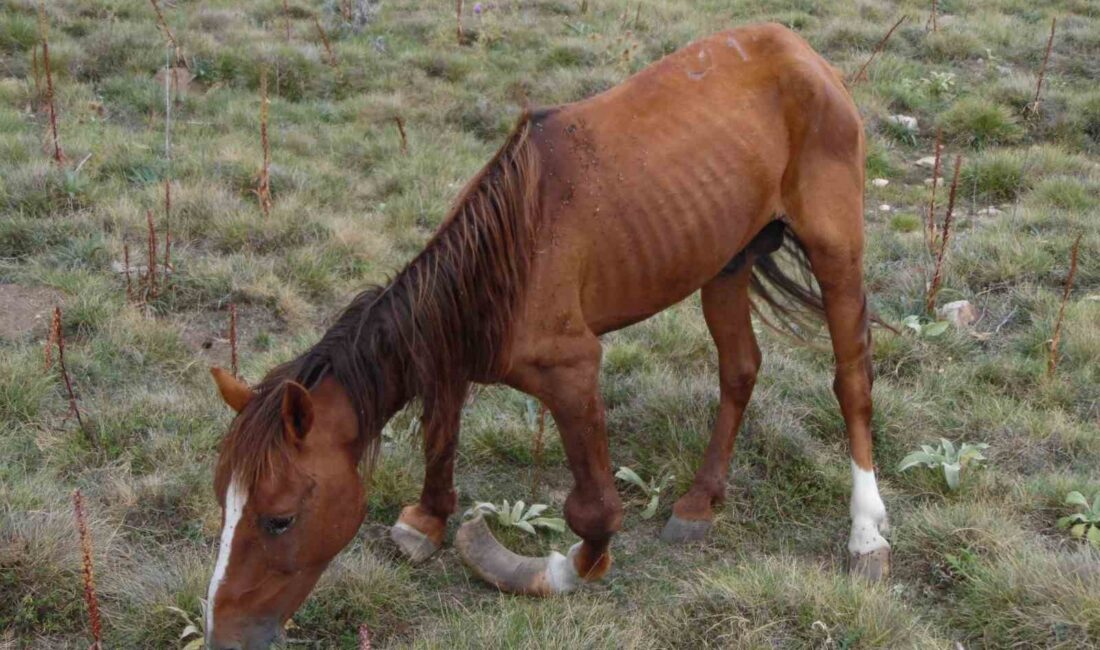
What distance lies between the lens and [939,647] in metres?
2.91

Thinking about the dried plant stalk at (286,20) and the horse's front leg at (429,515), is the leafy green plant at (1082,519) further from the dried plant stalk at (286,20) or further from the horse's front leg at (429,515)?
the dried plant stalk at (286,20)

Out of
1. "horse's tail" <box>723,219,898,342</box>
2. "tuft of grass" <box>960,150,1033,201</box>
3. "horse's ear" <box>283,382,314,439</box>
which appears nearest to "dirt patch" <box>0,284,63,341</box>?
"horse's ear" <box>283,382,314,439</box>

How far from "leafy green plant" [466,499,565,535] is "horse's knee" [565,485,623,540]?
0.49m

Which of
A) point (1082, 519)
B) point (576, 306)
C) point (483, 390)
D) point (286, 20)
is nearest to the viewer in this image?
point (576, 306)

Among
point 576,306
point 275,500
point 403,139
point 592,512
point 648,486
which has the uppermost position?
point 576,306

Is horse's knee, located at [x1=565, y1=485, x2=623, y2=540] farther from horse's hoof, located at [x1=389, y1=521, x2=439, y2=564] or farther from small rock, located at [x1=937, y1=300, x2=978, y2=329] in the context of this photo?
small rock, located at [x1=937, y1=300, x2=978, y2=329]

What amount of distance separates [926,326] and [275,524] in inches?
140

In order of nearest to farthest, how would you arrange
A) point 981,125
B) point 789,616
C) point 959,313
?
point 789,616 < point 959,313 < point 981,125

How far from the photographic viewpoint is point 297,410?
8.20 ft

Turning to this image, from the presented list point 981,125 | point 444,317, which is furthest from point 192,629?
point 981,125

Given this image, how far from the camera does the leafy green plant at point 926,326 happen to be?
192 inches

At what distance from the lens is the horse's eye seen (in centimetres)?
254

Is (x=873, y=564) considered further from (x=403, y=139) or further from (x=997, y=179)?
(x=403, y=139)

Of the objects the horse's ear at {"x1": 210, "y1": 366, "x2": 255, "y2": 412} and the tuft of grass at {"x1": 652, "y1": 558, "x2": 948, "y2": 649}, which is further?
the tuft of grass at {"x1": 652, "y1": 558, "x2": 948, "y2": 649}
